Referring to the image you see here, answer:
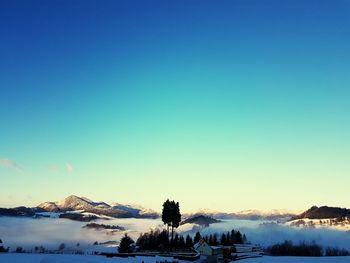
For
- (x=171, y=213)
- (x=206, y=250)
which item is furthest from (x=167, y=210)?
(x=206, y=250)

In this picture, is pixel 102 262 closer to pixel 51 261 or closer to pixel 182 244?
pixel 51 261

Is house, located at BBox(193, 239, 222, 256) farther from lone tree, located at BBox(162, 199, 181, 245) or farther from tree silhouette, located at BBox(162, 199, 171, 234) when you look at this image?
tree silhouette, located at BBox(162, 199, 171, 234)

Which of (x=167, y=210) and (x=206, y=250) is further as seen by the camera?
(x=206, y=250)

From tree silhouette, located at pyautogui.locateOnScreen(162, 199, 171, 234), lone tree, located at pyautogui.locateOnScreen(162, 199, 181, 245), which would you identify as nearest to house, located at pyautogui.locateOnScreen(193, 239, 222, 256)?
lone tree, located at pyautogui.locateOnScreen(162, 199, 181, 245)

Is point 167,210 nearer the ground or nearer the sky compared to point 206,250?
nearer the sky

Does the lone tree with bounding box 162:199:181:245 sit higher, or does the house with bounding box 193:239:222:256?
the lone tree with bounding box 162:199:181:245

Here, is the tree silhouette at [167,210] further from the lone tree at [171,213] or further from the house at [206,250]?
the house at [206,250]

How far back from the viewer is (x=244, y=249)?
512ft

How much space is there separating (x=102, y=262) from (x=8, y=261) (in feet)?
51.3

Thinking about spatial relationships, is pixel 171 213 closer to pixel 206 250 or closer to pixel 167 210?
pixel 167 210

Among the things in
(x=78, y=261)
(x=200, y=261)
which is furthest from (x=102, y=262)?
(x=200, y=261)

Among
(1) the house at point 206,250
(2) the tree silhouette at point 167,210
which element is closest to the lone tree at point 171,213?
(2) the tree silhouette at point 167,210

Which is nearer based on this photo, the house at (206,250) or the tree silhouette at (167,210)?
the tree silhouette at (167,210)

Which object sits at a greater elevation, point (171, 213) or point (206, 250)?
point (171, 213)
